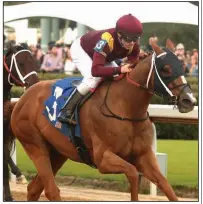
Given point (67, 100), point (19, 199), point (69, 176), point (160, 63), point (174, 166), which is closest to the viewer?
point (160, 63)

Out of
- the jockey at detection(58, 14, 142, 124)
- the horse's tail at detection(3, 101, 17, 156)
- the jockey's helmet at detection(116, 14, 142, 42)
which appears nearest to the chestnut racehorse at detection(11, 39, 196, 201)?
the jockey at detection(58, 14, 142, 124)

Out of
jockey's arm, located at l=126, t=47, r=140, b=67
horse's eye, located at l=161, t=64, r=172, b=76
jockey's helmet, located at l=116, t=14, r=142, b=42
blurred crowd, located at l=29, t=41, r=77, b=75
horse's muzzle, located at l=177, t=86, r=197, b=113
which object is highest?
blurred crowd, located at l=29, t=41, r=77, b=75

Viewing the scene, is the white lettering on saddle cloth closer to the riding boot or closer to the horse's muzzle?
the riding boot

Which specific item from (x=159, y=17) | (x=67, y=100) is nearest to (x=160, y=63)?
(x=67, y=100)

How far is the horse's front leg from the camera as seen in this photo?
19.2ft

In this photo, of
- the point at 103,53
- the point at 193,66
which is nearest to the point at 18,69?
the point at 103,53

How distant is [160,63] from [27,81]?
→ 9.22 ft

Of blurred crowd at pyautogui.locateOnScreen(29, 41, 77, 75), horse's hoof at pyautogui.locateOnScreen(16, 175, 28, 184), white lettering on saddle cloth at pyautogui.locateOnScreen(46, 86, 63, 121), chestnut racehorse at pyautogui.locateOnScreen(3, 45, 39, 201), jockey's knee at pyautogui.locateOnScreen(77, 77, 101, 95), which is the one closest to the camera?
jockey's knee at pyautogui.locateOnScreen(77, 77, 101, 95)

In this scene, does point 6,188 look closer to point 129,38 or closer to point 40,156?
point 40,156

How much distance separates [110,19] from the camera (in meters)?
13.9

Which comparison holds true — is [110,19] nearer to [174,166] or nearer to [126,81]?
[174,166]

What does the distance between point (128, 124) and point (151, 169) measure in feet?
1.28

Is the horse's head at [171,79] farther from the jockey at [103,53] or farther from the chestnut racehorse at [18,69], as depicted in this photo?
the chestnut racehorse at [18,69]

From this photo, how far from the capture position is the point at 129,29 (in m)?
6.14
